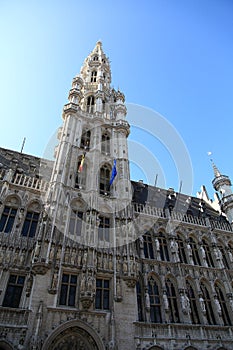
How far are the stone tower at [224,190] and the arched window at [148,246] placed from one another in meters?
12.6

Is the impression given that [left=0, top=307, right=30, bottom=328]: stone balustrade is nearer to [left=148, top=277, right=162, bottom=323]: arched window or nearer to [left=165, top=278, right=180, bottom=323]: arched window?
[left=148, top=277, right=162, bottom=323]: arched window

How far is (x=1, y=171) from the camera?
861 inches

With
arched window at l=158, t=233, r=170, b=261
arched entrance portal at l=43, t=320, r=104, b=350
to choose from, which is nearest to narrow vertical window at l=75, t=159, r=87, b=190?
arched window at l=158, t=233, r=170, b=261

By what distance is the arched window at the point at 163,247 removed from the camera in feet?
74.1

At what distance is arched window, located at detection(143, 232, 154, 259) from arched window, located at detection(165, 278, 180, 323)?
8.14 feet

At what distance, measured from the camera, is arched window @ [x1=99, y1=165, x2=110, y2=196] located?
24250mm

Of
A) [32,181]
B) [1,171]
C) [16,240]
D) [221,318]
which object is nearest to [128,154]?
[32,181]

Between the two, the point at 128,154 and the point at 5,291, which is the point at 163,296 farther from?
the point at 128,154

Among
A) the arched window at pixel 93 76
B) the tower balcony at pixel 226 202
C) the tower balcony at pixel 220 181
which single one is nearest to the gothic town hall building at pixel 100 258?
the tower balcony at pixel 226 202

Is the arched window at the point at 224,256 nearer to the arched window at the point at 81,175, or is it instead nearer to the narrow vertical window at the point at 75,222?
the narrow vertical window at the point at 75,222

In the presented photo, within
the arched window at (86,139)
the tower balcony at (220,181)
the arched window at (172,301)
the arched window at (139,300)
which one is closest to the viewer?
the arched window at (139,300)

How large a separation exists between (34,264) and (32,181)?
811 cm

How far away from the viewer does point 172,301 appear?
65.1 feet

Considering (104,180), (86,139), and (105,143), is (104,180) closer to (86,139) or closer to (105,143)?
(105,143)
